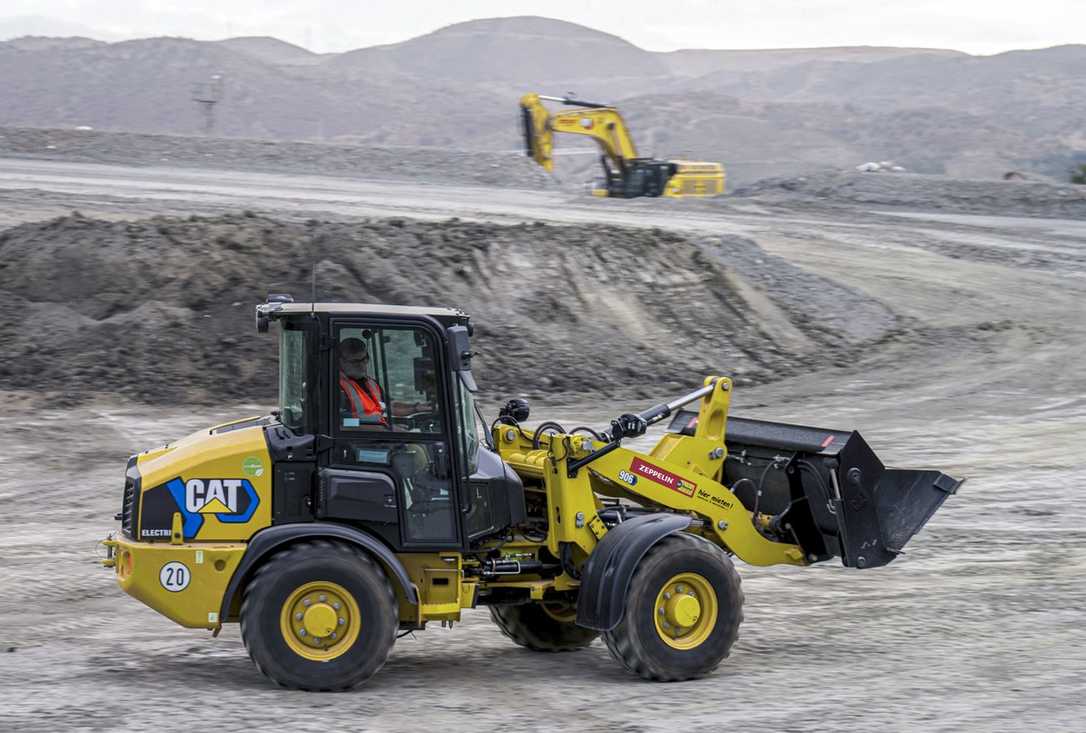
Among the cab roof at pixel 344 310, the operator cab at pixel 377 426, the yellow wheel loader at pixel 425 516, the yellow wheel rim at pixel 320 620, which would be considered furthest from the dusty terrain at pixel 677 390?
the cab roof at pixel 344 310

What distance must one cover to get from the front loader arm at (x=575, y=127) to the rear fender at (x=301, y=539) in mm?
27334

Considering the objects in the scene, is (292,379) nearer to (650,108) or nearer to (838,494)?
(838,494)

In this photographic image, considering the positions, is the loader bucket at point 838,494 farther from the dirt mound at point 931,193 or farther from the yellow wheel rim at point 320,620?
the dirt mound at point 931,193

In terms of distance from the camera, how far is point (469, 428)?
7672 millimetres

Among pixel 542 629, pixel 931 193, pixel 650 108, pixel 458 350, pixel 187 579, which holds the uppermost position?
pixel 650 108

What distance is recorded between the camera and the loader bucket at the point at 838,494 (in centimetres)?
831

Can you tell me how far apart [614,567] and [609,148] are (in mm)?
27707

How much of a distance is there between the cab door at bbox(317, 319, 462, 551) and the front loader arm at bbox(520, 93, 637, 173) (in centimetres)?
2704

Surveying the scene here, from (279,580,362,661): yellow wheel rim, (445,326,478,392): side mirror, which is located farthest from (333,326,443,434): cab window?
(279,580,362,661): yellow wheel rim

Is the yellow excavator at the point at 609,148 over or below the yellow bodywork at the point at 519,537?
over

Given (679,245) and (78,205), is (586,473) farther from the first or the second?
(78,205)

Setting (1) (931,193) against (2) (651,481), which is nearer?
(2) (651,481)

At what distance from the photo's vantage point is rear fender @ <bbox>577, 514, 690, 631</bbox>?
25.1 ft

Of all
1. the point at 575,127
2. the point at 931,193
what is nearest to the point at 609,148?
the point at 575,127
